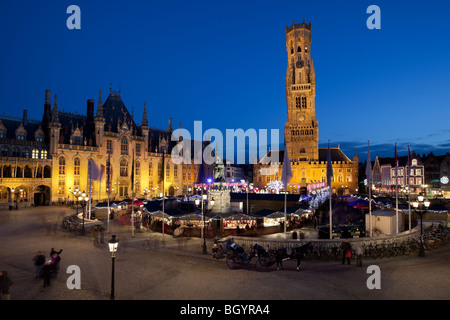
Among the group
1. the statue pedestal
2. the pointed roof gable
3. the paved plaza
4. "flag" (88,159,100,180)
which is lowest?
the paved plaza

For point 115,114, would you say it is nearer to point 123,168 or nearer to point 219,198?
point 123,168

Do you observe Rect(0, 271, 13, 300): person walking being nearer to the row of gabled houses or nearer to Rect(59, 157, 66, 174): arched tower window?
Rect(59, 157, 66, 174): arched tower window

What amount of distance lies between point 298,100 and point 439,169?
4034cm

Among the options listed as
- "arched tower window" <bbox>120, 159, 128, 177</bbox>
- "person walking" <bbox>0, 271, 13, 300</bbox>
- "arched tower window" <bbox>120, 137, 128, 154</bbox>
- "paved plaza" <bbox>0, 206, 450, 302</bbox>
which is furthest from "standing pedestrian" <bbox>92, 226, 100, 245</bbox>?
"arched tower window" <bbox>120, 137, 128, 154</bbox>

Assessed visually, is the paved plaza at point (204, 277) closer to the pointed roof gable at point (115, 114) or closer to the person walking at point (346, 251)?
the person walking at point (346, 251)

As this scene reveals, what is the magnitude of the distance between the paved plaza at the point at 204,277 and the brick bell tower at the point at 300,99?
64.7m

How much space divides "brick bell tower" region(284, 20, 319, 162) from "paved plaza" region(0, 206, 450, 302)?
64666 mm

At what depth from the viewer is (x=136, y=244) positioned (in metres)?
21.2

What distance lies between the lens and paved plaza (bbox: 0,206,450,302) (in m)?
11.1

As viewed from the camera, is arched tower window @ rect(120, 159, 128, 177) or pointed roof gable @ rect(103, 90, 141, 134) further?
pointed roof gable @ rect(103, 90, 141, 134)

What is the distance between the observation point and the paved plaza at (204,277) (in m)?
11.1

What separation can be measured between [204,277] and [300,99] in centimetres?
8118

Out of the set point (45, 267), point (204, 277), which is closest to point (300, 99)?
point (204, 277)

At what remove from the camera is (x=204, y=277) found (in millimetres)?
13266
